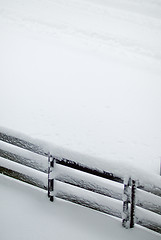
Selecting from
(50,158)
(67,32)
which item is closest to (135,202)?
(50,158)

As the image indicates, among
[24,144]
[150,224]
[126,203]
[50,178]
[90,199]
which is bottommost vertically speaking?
[150,224]

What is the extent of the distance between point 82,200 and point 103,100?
5759mm

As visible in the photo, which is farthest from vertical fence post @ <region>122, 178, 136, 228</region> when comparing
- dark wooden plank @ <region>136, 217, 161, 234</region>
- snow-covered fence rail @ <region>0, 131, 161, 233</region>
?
dark wooden plank @ <region>136, 217, 161, 234</region>

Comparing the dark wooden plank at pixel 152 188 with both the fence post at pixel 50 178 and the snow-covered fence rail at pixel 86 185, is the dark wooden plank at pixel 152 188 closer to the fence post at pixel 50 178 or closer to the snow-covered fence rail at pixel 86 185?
the snow-covered fence rail at pixel 86 185

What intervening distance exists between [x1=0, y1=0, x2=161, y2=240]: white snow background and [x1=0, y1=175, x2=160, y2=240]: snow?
1cm

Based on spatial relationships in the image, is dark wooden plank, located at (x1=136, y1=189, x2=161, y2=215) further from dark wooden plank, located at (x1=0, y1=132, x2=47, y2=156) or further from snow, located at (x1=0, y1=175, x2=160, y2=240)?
dark wooden plank, located at (x1=0, y1=132, x2=47, y2=156)

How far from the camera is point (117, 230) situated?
5.84 m

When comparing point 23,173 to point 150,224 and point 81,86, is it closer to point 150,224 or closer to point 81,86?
point 150,224

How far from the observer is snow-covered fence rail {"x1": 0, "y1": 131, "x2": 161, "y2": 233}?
5.68m

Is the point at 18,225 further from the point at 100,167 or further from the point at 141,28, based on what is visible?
the point at 141,28

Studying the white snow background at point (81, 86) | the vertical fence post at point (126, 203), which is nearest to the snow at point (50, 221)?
the white snow background at point (81, 86)

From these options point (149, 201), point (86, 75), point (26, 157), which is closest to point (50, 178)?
point (26, 157)

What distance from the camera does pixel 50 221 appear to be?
235 inches

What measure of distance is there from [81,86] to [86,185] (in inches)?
262
